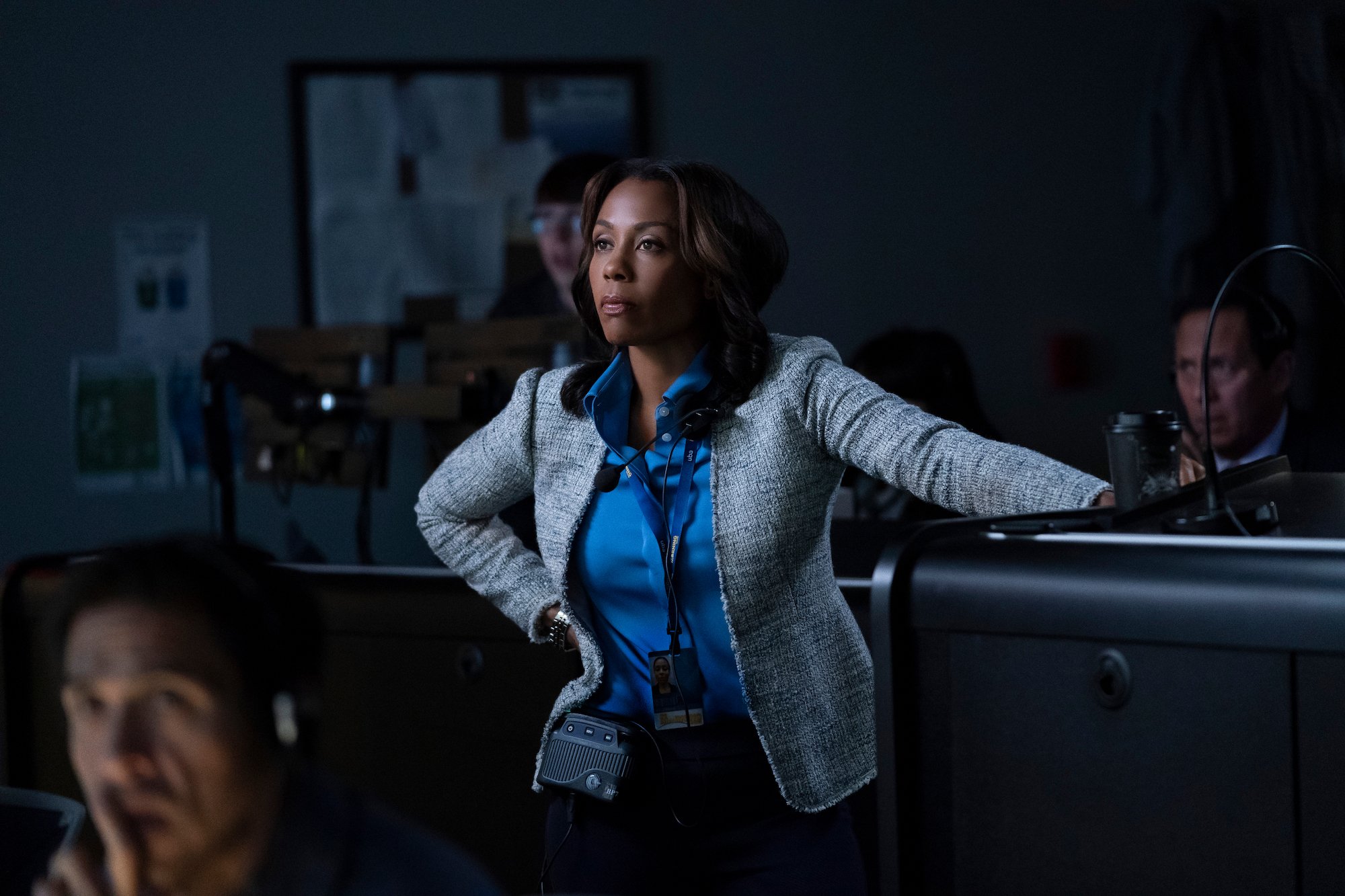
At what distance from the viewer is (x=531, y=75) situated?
12.5 ft

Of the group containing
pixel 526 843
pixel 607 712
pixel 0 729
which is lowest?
pixel 526 843

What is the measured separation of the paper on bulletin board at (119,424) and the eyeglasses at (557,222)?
4.74ft

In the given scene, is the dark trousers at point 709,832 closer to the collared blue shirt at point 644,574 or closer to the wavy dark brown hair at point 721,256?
the collared blue shirt at point 644,574

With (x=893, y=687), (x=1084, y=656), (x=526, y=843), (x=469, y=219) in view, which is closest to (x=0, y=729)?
(x=526, y=843)

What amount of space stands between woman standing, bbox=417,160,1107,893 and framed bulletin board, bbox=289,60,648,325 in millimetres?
2437

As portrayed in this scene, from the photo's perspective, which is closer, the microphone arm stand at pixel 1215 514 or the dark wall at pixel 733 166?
the microphone arm stand at pixel 1215 514

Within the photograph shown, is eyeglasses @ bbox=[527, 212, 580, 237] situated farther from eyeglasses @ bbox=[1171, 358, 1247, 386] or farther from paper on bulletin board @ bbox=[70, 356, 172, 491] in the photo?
paper on bulletin board @ bbox=[70, 356, 172, 491]

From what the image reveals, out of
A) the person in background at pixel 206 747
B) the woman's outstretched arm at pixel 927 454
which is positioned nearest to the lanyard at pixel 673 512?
the woman's outstretched arm at pixel 927 454

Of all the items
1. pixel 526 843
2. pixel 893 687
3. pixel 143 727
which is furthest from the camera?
pixel 526 843

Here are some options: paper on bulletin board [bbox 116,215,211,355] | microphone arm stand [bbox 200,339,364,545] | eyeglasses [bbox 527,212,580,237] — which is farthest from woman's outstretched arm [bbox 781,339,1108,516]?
paper on bulletin board [bbox 116,215,211,355]

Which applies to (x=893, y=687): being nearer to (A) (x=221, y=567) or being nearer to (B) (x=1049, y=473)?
(B) (x=1049, y=473)

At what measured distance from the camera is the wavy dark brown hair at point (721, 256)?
1375mm

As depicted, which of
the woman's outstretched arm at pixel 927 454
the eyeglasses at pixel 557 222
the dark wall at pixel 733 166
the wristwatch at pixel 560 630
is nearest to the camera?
the woman's outstretched arm at pixel 927 454

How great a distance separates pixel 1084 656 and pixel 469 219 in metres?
3.04
